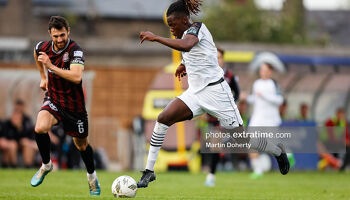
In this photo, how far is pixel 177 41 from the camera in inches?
350

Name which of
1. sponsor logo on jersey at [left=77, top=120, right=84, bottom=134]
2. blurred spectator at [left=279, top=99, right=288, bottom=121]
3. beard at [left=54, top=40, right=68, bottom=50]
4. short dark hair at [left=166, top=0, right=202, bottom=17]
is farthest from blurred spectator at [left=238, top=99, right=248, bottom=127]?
beard at [left=54, top=40, right=68, bottom=50]

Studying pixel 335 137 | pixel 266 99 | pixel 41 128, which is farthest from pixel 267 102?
pixel 41 128

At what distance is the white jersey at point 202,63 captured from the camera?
9508 millimetres

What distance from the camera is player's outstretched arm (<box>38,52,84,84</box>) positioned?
30.6ft

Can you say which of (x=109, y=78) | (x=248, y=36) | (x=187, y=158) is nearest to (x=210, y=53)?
(x=187, y=158)

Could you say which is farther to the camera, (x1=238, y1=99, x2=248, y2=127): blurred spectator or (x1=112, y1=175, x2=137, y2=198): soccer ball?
(x1=238, y1=99, x2=248, y2=127): blurred spectator

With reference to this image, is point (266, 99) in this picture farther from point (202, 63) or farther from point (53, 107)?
point (53, 107)

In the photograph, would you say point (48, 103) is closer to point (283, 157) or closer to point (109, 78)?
point (283, 157)

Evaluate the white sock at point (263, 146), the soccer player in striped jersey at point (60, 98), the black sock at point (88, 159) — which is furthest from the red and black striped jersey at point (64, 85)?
the white sock at point (263, 146)

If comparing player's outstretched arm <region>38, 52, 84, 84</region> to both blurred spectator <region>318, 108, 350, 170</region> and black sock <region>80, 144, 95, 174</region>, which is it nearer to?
black sock <region>80, 144, 95, 174</region>

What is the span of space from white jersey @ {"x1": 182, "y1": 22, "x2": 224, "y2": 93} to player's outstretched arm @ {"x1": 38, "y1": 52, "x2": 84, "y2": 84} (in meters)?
1.45

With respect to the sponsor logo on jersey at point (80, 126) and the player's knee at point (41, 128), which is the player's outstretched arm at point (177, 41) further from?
the player's knee at point (41, 128)

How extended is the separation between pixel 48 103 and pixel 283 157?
3.46m

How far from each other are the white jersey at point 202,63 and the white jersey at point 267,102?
643cm
